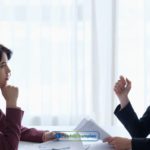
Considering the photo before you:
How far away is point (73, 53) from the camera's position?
9.32 ft

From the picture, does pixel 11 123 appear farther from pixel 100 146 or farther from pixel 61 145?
pixel 100 146

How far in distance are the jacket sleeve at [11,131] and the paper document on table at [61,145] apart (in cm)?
15

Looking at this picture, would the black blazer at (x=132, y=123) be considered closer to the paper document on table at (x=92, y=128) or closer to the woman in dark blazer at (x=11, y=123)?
the paper document on table at (x=92, y=128)

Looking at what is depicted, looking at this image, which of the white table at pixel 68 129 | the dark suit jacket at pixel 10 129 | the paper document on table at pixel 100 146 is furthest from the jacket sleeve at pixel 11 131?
the paper document on table at pixel 100 146

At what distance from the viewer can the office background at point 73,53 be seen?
9.24 feet

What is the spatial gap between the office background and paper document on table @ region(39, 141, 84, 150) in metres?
1.50

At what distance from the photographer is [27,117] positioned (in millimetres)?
2928

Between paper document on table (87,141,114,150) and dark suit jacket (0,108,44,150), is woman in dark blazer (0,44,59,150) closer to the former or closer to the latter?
dark suit jacket (0,108,44,150)

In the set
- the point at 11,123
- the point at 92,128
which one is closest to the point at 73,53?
the point at 92,128

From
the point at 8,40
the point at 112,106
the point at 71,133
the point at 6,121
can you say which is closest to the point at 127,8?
the point at 112,106

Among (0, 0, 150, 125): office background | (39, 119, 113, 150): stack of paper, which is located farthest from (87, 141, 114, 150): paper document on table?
(0, 0, 150, 125): office background

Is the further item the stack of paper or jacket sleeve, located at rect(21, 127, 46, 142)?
jacket sleeve, located at rect(21, 127, 46, 142)

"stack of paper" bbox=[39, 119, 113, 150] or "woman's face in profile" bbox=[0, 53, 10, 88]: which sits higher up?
"woman's face in profile" bbox=[0, 53, 10, 88]

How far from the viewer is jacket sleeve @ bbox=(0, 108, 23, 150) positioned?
1.20 meters
